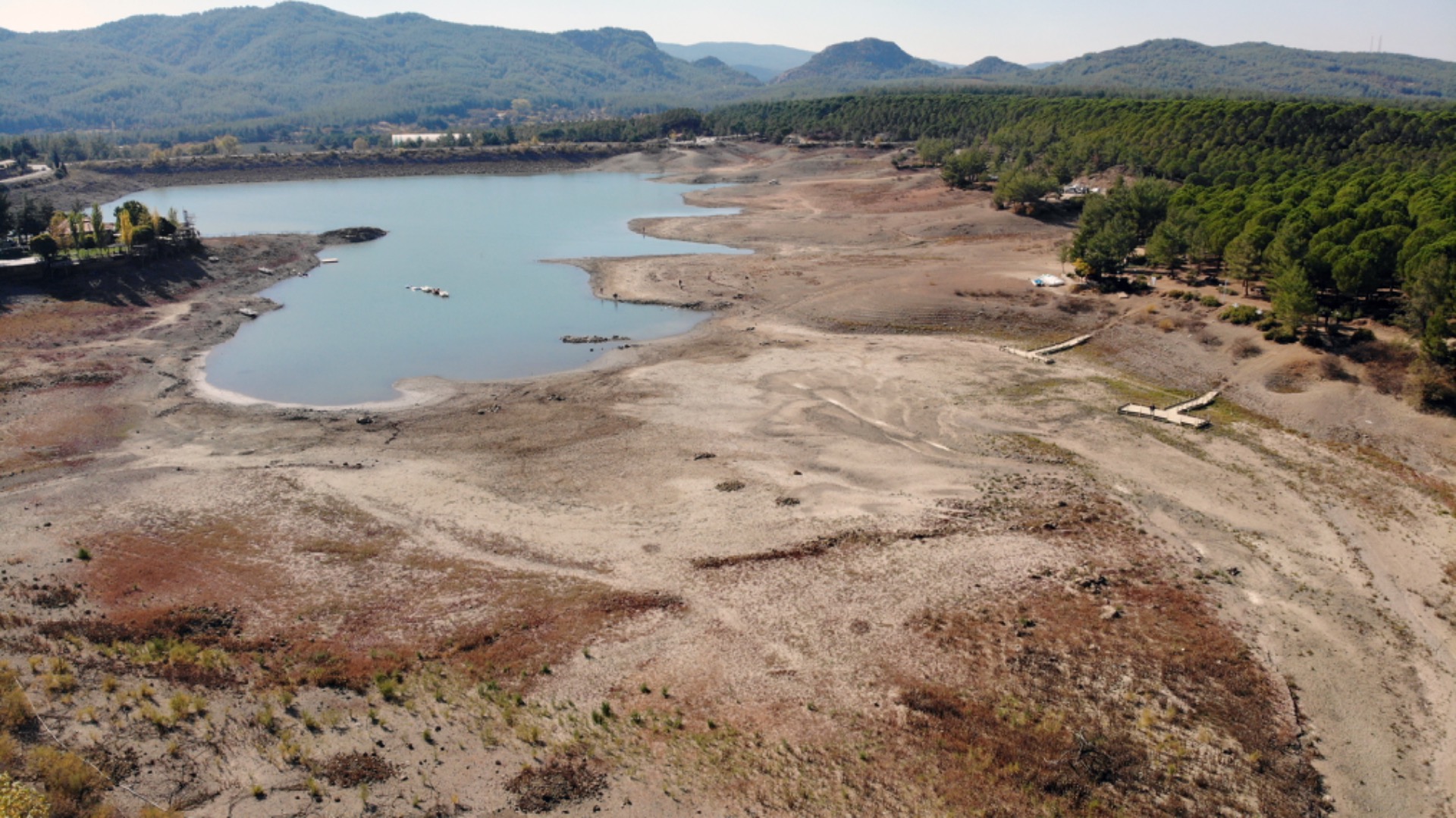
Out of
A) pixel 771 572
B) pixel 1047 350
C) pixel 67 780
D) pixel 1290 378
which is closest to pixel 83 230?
pixel 67 780

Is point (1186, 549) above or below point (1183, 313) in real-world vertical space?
below

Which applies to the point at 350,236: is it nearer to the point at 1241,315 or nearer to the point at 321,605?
the point at 321,605

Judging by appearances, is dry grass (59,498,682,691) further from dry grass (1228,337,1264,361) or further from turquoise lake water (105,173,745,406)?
dry grass (1228,337,1264,361)

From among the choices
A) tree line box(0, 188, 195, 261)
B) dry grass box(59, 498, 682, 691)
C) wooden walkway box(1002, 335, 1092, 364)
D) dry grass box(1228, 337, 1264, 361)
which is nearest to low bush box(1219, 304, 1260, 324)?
dry grass box(1228, 337, 1264, 361)

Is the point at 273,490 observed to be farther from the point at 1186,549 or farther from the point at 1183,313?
the point at 1183,313

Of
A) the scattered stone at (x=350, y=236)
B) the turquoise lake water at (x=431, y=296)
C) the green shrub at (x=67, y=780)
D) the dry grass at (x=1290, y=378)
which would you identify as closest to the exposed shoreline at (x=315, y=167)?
the turquoise lake water at (x=431, y=296)

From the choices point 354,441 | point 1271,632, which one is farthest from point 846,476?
point 354,441

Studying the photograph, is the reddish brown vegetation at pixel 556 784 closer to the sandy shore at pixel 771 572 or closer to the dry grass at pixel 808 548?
the sandy shore at pixel 771 572
